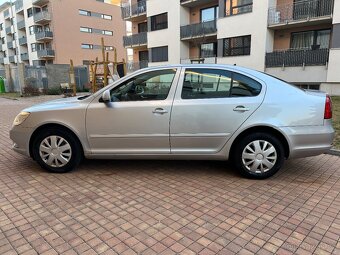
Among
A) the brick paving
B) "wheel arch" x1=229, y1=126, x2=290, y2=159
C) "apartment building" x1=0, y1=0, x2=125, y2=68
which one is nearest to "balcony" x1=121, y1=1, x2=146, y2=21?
"apartment building" x1=0, y1=0, x2=125, y2=68

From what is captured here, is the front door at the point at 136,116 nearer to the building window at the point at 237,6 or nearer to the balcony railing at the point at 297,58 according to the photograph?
the balcony railing at the point at 297,58

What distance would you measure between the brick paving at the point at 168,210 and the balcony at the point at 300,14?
13510mm

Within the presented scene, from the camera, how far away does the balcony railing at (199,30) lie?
67.6ft

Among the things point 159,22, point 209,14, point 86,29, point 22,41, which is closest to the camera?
point 209,14

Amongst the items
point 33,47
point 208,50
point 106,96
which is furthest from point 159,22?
A: point 33,47

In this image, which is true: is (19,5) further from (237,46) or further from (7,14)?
(237,46)

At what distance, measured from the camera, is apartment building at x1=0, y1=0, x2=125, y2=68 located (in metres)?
39.4

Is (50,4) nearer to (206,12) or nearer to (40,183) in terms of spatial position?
(206,12)

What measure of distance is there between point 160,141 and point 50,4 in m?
41.9

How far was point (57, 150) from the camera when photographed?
13.7ft

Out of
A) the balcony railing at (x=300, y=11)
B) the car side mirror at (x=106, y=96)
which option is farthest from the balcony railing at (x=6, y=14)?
the car side mirror at (x=106, y=96)

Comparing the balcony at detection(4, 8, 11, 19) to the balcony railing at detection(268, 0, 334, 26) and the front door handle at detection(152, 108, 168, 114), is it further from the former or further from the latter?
the front door handle at detection(152, 108, 168, 114)

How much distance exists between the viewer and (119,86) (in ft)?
13.3

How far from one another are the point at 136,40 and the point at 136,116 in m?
25.1
